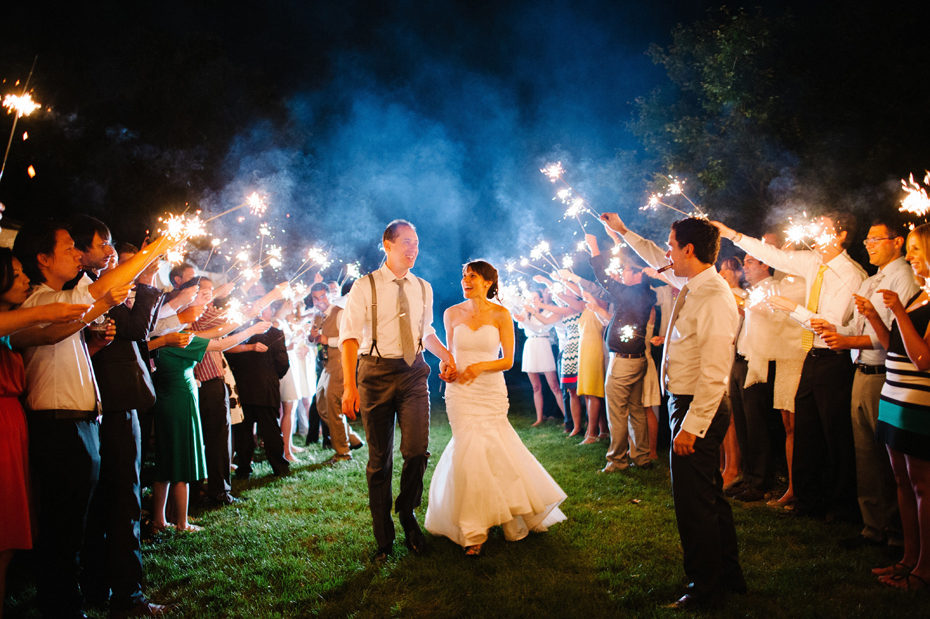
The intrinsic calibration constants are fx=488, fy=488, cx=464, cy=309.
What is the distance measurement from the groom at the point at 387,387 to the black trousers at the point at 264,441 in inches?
130

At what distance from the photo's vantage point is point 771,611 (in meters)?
2.93

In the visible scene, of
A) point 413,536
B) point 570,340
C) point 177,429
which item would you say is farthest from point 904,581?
point 570,340

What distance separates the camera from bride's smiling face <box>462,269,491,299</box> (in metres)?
4.42

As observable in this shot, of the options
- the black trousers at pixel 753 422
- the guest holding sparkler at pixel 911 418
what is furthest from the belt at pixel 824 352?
the guest holding sparkler at pixel 911 418

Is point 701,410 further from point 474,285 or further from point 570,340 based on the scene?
point 570,340

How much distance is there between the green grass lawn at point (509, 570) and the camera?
306cm

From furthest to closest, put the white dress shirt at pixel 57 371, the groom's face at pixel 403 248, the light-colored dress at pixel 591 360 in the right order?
the light-colored dress at pixel 591 360 → the groom's face at pixel 403 248 → the white dress shirt at pixel 57 371

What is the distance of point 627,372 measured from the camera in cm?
645

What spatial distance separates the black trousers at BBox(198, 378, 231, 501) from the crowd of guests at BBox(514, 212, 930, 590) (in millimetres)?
4645

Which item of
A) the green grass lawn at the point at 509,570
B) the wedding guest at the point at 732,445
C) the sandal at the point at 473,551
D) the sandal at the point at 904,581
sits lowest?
the green grass lawn at the point at 509,570

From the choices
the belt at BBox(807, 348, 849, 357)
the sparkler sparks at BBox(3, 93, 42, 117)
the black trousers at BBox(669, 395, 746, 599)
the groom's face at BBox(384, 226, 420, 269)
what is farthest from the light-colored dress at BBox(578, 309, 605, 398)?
the sparkler sparks at BBox(3, 93, 42, 117)

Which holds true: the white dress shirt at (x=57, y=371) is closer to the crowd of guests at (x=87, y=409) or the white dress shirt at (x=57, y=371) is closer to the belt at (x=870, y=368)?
the crowd of guests at (x=87, y=409)

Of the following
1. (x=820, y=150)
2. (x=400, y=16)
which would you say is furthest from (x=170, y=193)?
(x=820, y=150)

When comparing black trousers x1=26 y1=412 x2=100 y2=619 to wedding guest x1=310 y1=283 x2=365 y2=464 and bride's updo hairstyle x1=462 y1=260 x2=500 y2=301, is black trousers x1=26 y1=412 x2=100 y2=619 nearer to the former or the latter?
bride's updo hairstyle x1=462 y1=260 x2=500 y2=301
